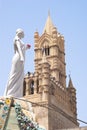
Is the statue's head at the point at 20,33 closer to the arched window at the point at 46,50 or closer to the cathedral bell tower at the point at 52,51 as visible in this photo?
the cathedral bell tower at the point at 52,51

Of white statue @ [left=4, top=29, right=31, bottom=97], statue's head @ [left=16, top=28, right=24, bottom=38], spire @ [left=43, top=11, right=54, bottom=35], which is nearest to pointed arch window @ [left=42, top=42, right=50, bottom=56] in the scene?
spire @ [left=43, top=11, right=54, bottom=35]

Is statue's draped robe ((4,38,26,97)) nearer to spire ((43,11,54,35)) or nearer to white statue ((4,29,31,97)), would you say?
white statue ((4,29,31,97))

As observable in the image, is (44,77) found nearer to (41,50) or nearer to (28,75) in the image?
(28,75)

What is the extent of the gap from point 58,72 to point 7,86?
40.5 m

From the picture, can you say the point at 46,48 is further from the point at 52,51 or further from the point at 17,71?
the point at 17,71

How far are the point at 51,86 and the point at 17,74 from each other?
1318 inches

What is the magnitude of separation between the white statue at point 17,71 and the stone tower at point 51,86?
24.6 meters

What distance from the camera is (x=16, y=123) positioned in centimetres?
1353

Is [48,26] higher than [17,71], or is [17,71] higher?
[48,26]

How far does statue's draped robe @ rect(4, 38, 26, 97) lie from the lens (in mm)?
15844

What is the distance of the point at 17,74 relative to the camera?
637 inches

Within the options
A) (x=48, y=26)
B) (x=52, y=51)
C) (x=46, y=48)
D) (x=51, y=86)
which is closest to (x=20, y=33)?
(x=51, y=86)

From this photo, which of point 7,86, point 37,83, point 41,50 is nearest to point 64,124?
point 37,83

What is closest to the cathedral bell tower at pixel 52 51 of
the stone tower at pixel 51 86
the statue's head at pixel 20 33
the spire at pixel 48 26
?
the stone tower at pixel 51 86
